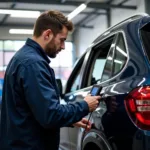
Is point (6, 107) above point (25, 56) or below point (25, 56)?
below

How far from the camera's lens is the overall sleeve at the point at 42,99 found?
1769 millimetres

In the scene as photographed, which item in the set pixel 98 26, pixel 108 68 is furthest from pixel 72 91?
pixel 98 26

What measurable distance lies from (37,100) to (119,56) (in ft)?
3.19

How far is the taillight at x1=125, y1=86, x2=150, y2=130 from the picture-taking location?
6.43ft

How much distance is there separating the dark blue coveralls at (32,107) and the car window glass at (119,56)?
0.61 meters

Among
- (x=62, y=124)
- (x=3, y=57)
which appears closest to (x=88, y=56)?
(x=62, y=124)

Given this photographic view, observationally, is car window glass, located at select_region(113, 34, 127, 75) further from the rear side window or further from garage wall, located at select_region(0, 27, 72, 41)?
garage wall, located at select_region(0, 27, 72, 41)

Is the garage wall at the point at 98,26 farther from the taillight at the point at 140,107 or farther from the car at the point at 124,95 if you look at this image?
the taillight at the point at 140,107

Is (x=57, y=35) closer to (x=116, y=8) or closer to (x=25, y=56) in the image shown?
(x=25, y=56)

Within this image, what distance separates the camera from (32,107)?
5.92 ft

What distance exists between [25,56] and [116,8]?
46.1 feet

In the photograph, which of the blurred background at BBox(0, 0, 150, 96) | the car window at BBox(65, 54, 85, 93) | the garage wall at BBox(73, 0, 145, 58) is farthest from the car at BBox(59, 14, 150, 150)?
the garage wall at BBox(73, 0, 145, 58)

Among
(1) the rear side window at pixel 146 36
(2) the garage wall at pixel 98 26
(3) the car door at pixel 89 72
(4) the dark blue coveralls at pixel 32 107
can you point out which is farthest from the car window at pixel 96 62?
(2) the garage wall at pixel 98 26

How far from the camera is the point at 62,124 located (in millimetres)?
1835
